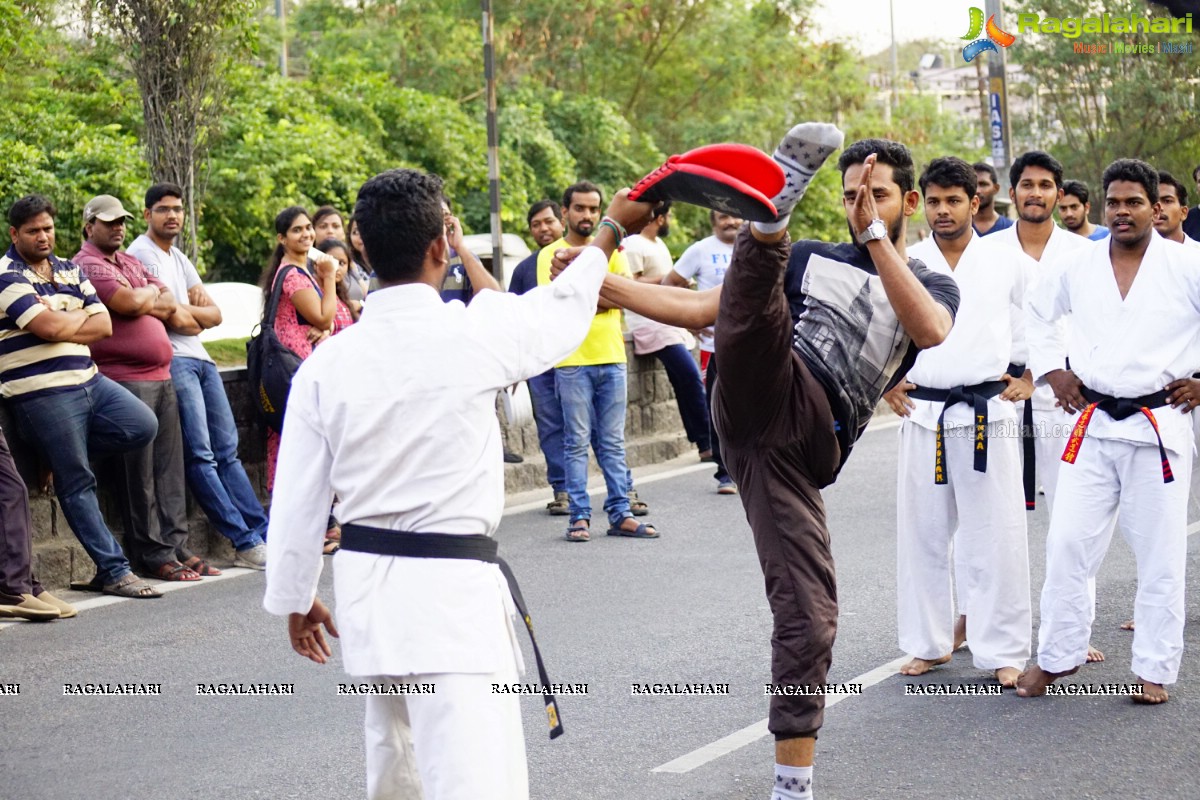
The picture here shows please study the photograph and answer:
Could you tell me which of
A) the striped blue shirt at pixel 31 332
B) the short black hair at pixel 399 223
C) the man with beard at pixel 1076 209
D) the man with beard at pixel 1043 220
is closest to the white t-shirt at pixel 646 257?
the man with beard at pixel 1076 209

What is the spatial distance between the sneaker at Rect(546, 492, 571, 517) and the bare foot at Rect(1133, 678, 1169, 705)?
16.9 feet

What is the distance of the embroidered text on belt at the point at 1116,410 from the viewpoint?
5969 mm

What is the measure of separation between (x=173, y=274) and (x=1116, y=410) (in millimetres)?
5624

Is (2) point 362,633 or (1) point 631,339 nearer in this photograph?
(2) point 362,633

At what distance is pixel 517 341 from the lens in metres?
3.64

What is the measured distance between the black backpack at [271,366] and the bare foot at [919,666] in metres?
4.34

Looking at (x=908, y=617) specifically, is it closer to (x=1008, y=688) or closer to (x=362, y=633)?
(x=1008, y=688)

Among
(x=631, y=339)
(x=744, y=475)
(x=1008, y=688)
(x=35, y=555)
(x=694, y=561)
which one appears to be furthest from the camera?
(x=631, y=339)

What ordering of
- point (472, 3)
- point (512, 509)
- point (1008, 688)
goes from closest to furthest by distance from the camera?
point (1008, 688)
point (512, 509)
point (472, 3)

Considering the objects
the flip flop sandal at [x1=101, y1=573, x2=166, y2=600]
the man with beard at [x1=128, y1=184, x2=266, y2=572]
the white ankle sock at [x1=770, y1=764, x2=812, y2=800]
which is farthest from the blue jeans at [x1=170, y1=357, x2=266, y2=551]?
the white ankle sock at [x1=770, y1=764, x2=812, y2=800]

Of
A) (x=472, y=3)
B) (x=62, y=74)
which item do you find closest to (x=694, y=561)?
(x=62, y=74)

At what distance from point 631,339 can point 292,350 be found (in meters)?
4.32

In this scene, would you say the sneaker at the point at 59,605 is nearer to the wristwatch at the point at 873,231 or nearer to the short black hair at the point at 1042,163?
the wristwatch at the point at 873,231

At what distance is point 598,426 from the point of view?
1003cm
